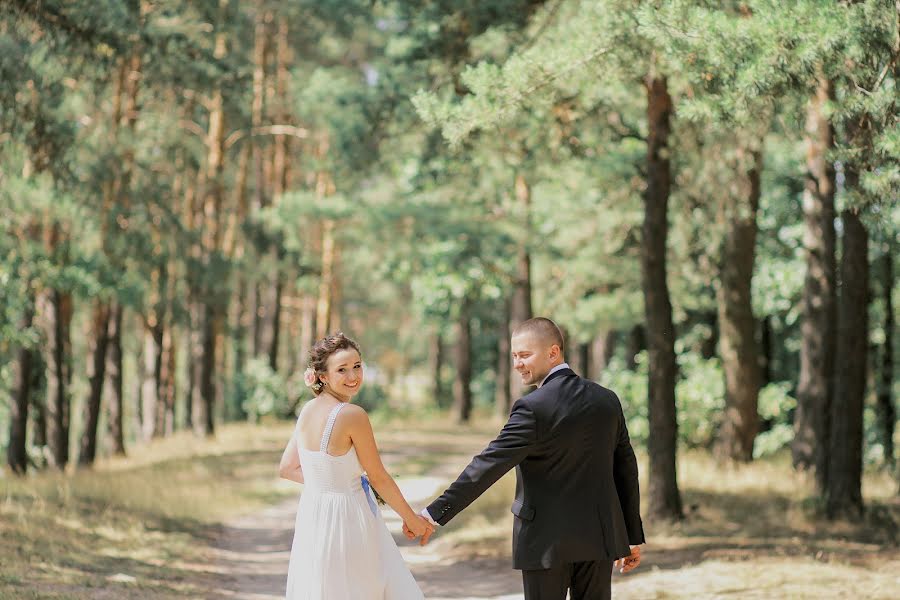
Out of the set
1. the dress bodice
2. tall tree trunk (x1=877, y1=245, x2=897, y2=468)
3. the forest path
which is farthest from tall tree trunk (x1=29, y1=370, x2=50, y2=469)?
the dress bodice

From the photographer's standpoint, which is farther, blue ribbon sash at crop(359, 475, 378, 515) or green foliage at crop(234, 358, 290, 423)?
green foliage at crop(234, 358, 290, 423)

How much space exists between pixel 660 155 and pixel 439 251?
55.3 ft

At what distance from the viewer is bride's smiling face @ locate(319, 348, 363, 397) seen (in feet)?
19.5

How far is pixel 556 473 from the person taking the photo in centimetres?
556

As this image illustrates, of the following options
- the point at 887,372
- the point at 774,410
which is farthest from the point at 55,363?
the point at 887,372

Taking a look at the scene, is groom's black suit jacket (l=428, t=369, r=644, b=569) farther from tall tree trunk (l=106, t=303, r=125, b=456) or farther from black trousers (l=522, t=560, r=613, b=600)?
tall tree trunk (l=106, t=303, r=125, b=456)

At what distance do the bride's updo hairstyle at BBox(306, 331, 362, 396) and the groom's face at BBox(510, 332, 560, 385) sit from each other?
0.89 m

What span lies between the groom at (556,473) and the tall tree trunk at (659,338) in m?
8.55

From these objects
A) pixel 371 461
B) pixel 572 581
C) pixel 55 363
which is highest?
pixel 55 363

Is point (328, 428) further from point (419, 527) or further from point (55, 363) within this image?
point (55, 363)

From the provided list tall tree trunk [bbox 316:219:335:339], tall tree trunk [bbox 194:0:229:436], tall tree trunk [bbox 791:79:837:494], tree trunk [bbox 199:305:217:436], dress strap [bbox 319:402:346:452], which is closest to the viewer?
dress strap [bbox 319:402:346:452]

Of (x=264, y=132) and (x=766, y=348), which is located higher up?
(x=264, y=132)

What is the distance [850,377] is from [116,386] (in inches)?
765

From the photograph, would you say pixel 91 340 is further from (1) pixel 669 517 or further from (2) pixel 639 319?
(1) pixel 669 517
